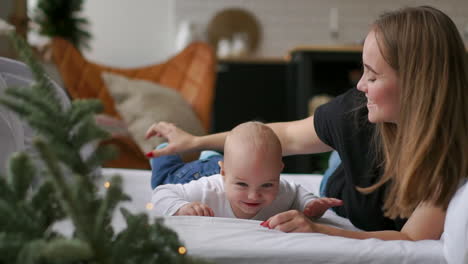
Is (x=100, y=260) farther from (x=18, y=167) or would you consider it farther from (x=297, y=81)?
(x=297, y=81)

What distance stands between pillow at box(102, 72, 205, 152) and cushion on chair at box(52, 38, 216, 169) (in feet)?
0.28

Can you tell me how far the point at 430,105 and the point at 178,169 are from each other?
0.69 meters

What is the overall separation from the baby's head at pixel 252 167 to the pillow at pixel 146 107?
1.52 metres

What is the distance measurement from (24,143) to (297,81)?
303 centimetres

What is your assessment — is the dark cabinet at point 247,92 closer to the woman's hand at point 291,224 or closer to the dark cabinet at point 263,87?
the dark cabinet at point 263,87

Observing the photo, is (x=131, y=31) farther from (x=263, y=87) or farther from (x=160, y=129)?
(x=160, y=129)

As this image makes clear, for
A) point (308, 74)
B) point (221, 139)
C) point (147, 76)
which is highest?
point (221, 139)

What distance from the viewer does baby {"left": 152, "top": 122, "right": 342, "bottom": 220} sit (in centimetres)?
104

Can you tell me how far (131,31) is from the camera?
16.4 ft

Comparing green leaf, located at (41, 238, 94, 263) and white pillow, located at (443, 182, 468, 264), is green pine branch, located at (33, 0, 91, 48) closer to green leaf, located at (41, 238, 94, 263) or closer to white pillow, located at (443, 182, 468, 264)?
white pillow, located at (443, 182, 468, 264)

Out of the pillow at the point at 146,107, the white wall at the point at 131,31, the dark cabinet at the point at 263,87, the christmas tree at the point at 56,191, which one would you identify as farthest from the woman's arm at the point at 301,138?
the white wall at the point at 131,31

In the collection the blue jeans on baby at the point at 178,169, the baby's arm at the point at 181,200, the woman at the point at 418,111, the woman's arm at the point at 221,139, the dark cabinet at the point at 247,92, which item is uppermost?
the woman at the point at 418,111

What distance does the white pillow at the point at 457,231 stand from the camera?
2.84 ft

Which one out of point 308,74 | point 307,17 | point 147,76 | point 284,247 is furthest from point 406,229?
point 307,17
